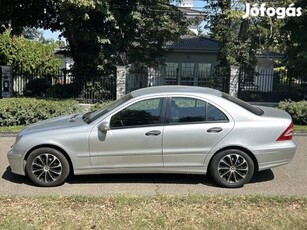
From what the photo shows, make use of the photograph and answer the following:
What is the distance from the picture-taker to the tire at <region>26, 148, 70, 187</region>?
6.23m

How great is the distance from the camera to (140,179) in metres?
6.66

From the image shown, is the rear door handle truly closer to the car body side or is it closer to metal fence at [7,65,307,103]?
the car body side

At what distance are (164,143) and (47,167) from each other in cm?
192

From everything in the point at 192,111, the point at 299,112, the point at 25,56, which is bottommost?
the point at 299,112

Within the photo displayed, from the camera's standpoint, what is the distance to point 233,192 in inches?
237

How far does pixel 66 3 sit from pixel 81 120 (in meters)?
7.93

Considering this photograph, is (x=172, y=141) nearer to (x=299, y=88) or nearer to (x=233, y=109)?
(x=233, y=109)

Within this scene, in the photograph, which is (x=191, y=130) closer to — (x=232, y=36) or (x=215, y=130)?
(x=215, y=130)

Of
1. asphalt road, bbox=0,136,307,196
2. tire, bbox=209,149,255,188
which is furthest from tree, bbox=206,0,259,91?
tire, bbox=209,149,255,188

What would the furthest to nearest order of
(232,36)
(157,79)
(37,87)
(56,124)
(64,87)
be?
1. (232,36)
2. (157,79)
3. (37,87)
4. (64,87)
5. (56,124)

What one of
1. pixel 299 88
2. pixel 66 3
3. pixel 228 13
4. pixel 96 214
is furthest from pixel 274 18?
pixel 96 214

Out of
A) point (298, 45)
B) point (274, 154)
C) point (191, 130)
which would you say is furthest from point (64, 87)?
point (274, 154)

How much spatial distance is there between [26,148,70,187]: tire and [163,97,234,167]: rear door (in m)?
1.65

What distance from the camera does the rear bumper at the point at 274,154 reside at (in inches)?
246
